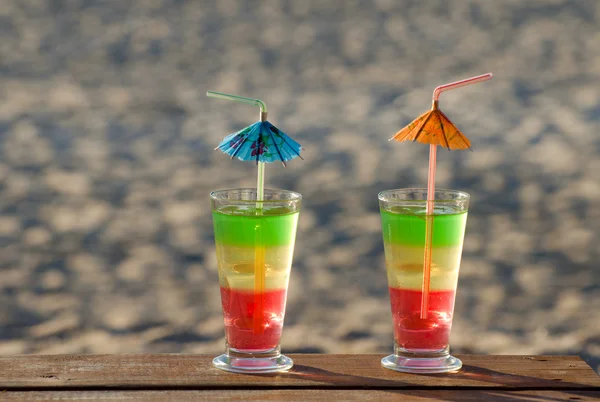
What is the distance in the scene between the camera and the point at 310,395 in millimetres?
1011

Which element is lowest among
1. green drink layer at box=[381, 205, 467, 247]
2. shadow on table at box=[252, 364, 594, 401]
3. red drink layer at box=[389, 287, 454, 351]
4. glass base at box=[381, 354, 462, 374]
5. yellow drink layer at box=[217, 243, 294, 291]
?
shadow on table at box=[252, 364, 594, 401]

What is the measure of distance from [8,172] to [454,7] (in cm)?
305

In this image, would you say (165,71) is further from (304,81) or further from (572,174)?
(572,174)

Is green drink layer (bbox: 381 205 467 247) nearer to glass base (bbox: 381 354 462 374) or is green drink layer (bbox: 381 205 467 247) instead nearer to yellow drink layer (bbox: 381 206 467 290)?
yellow drink layer (bbox: 381 206 467 290)

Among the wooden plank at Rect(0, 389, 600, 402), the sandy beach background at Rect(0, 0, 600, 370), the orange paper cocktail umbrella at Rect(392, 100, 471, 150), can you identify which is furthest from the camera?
the sandy beach background at Rect(0, 0, 600, 370)

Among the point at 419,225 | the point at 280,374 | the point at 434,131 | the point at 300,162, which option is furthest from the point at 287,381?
the point at 300,162

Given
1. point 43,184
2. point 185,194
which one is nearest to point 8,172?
point 43,184

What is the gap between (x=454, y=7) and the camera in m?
5.57

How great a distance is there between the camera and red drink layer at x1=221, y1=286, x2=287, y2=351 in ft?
3.61

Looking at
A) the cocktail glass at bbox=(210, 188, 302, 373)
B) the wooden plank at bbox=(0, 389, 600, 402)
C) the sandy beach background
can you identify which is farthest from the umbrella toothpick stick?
the sandy beach background

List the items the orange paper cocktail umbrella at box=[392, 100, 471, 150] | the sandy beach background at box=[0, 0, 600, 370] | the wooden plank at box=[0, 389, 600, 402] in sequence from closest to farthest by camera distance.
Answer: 1. the wooden plank at box=[0, 389, 600, 402]
2. the orange paper cocktail umbrella at box=[392, 100, 471, 150]
3. the sandy beach background at box=[0, 0, 600, 370]

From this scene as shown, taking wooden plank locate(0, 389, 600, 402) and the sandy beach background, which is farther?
the sandy beach background

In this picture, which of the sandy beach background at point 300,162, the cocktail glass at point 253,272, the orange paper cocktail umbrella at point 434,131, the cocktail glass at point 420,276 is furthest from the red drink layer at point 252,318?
the sandy beach background at point 300,162

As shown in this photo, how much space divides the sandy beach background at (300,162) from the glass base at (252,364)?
127cm
